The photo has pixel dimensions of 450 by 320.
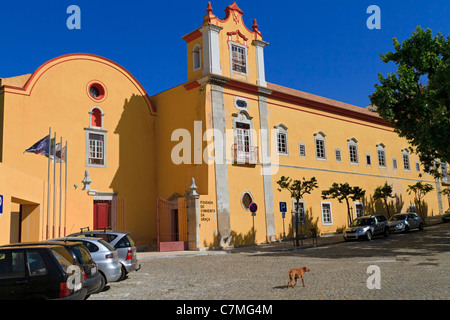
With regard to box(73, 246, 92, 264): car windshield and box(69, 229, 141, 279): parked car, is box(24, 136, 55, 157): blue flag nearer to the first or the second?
box(69, 229, 141, 279): parked car

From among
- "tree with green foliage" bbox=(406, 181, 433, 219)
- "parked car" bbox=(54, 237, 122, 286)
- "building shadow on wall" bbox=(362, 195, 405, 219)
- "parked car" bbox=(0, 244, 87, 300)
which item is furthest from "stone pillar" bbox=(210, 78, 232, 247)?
"tree with green foliage" bbox=(406, 181, 433, 219)

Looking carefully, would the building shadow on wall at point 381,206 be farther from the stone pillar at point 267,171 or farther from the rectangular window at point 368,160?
the stone pillar at point 267,171

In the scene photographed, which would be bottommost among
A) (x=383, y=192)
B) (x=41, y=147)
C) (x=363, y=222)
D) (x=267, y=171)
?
(x=363, y=222)

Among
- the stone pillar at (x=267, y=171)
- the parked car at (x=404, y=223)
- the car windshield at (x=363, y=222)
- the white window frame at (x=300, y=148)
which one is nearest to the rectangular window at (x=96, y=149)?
the stone pillar at (x=267, y=171)

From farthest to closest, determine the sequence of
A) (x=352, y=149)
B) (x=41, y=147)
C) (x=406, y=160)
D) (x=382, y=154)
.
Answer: (x=406, y=160), (x=382, y=154), (x=352, y=149), (x=41, y=147)

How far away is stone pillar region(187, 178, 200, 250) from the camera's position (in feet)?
77.4

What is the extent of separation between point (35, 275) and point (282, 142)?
77.0 ft

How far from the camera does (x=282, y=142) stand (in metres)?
29.5

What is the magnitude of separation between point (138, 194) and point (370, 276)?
692 inches

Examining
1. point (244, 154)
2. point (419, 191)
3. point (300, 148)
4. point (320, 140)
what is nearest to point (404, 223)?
point (320, 140)

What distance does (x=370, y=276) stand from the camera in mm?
12297

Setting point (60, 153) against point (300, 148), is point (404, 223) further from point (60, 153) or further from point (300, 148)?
point (60, 153)

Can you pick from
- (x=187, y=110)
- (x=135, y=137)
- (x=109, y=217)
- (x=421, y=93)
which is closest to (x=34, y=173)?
(x=109, y=217)
